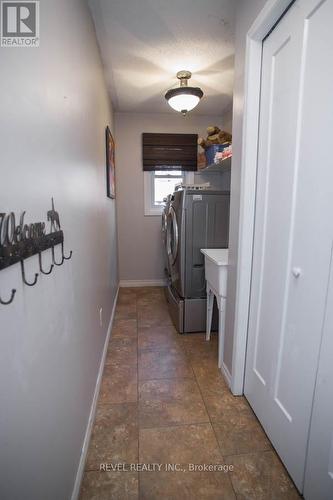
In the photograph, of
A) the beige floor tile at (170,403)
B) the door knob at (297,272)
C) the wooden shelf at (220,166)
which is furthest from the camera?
the wooden shelf at (220,166)

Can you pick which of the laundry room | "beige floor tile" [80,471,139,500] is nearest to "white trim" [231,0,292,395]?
the laundry room

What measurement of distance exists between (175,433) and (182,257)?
1.30 m

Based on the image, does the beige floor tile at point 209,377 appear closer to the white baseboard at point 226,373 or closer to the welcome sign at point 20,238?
the white baseboard at point 226,373

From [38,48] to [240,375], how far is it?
1.84 meters

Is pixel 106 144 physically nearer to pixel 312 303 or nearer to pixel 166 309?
pixel 166 309

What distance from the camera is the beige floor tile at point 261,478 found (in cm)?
104

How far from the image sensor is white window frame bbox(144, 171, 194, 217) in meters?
3.48

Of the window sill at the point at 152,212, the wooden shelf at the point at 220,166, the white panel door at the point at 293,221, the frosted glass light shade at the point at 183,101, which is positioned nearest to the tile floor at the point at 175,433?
the white panel door at the point at 293,221

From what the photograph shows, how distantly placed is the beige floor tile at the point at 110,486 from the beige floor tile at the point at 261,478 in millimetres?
447

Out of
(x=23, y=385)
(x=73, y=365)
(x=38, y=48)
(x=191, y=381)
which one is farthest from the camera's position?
(x=191, y=381)

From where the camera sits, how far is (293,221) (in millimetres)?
1044

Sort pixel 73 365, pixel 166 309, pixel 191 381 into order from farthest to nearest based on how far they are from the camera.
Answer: pixel 166 309 → pixel 191 381 → pixel 73 365

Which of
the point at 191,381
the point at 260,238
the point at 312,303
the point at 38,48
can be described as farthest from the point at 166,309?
the point at 38,48

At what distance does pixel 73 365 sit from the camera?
1.05 metres
